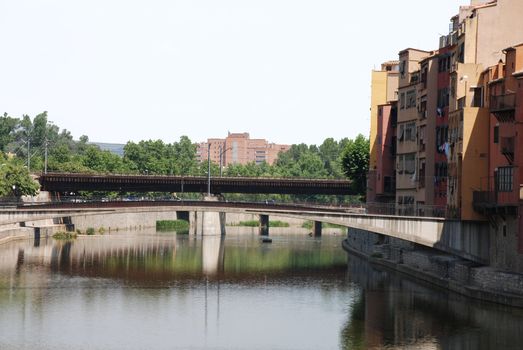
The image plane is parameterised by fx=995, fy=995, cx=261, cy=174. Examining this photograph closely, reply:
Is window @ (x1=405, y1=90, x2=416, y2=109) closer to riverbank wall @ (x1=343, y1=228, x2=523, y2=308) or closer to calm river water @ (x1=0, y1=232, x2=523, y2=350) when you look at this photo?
riverbank wall @ (x1=343, y1=228, x2=523, y2=308)

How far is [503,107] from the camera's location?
70.1m

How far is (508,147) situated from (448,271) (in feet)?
42.8

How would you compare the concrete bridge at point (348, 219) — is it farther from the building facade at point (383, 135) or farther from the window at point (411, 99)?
the window at point (411, 99)

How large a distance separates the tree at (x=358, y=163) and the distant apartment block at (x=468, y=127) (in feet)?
79.0

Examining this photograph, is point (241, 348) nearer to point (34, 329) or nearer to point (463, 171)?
point (34, 329)

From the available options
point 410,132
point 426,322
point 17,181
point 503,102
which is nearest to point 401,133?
point 410,132

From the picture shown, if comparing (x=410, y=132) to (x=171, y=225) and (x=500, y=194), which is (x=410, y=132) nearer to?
(x=500, y=194)

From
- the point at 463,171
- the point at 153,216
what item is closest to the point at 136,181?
the point at 153,216

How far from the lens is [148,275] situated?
91.7 metres

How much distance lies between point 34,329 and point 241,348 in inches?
504

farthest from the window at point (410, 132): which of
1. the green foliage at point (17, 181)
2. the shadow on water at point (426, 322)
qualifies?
the green foliage at point (17, 181)

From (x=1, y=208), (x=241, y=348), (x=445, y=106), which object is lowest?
(x=241, y=348)

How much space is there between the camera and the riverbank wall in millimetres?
67062

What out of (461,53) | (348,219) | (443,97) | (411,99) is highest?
(461,53)
